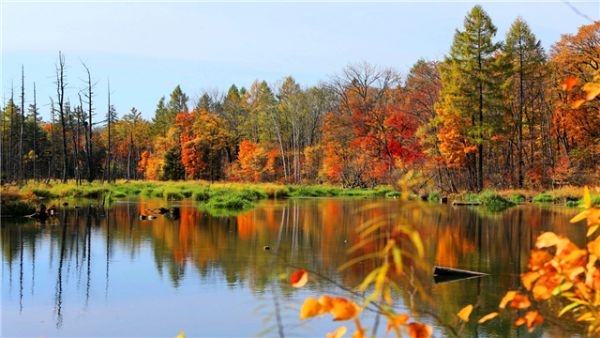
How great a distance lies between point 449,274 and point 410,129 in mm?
31978

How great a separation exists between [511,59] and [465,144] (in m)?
5.22

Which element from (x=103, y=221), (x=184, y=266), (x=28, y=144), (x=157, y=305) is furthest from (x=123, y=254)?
(x=28, y=144)

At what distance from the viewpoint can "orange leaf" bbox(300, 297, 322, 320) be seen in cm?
133

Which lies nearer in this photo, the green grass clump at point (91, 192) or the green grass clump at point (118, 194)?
the green grass clump at point (91, 192)

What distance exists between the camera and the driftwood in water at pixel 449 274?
32.3ft

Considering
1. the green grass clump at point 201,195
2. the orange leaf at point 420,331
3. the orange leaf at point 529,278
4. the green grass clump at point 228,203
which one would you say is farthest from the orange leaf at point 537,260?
the green grass clump at point 201,195

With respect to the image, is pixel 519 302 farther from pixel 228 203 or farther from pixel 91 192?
pixel 91 192

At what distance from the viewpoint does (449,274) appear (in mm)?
10062

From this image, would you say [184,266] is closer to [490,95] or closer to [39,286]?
[39,286]

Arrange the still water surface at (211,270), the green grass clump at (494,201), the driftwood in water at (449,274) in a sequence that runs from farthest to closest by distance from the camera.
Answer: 1. the green grass clump at (494,201)
2. the driftwood in water at (449,274)
3. the still water surface at (211,270)

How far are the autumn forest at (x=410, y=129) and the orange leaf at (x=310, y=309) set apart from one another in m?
23.5

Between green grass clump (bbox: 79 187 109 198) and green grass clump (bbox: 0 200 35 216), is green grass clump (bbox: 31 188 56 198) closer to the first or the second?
green grass clump (bbox: 79 187 109 198)

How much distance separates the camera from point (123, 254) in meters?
12.5

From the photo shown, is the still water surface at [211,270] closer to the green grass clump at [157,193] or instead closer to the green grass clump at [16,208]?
the green grass clump at [16,208]
